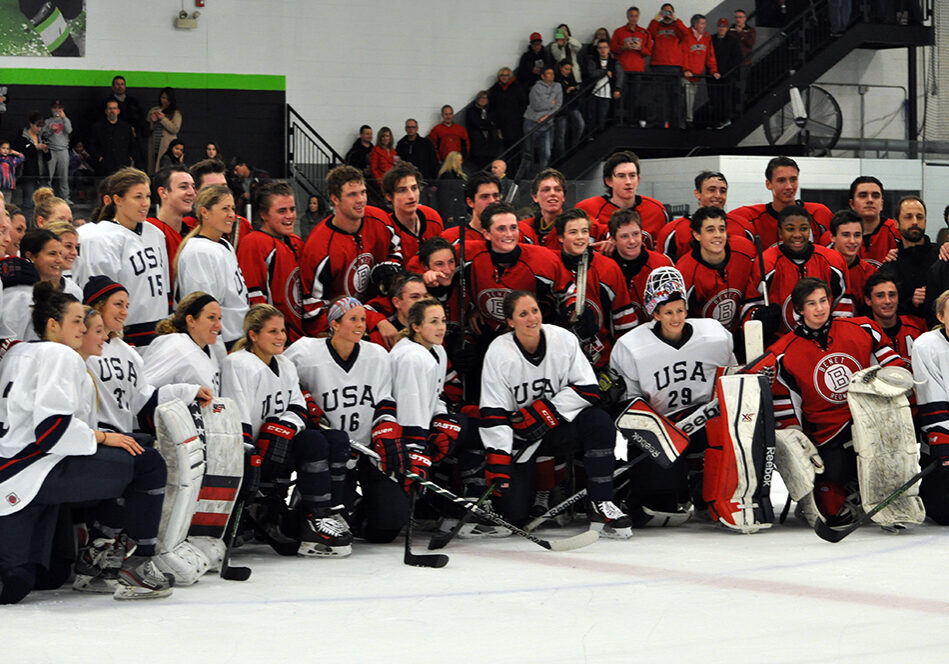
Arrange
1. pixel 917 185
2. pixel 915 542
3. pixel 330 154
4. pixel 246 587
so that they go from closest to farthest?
pixel 246 587 < pixel 915 542 < pixel 917 185 < pixel 330 154

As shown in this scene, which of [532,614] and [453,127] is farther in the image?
[453,127]

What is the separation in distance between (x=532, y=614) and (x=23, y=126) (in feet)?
39.7

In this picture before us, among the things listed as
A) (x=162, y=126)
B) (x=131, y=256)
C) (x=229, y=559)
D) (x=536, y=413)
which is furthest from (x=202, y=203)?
(x=162, y=126)

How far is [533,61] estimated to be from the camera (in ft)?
53.3

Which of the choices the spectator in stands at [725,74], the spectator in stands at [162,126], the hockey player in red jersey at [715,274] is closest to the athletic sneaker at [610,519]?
the hockey player in red jersey at [715,274]

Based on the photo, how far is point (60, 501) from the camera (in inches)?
170

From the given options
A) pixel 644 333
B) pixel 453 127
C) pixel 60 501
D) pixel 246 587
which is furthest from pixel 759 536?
pixel 453 127

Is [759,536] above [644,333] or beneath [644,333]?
beneath

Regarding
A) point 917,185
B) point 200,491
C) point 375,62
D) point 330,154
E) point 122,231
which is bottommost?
point 200,491

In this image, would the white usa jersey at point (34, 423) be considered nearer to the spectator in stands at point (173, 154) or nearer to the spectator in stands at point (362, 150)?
the spectator in stands at point (173, 154)

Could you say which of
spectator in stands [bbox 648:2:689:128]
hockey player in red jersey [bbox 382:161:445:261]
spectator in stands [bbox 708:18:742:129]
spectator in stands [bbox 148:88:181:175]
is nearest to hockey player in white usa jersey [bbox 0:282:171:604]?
hockey player in red jersey [bbox 382:161:445:261]

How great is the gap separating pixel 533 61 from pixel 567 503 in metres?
11.3

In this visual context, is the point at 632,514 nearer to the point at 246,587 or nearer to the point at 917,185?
the point at 246,587

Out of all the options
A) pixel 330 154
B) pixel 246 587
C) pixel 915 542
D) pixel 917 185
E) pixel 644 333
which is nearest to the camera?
pixel 246 587
